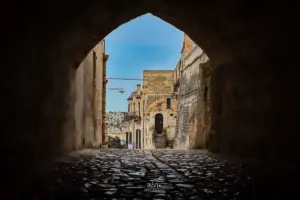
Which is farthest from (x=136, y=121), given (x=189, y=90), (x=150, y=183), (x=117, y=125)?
(x=150, y=183)

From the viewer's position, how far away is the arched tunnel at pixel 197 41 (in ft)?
13.1

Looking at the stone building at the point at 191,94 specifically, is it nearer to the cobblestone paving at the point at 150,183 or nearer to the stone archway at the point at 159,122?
the cobblestone paving at the point at 150,183

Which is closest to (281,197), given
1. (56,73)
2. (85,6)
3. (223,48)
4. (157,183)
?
(157,183)

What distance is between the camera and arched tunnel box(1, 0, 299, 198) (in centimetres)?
400

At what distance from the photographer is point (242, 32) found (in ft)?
19.1

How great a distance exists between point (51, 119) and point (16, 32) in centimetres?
246

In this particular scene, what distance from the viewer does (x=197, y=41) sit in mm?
8539

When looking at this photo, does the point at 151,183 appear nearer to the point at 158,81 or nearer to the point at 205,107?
the point at 205,107

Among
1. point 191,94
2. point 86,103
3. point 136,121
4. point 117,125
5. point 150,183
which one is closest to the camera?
point 150,183

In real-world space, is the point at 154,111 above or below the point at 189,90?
above

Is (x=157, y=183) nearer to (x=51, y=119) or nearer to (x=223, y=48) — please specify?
(x=51, y=119)

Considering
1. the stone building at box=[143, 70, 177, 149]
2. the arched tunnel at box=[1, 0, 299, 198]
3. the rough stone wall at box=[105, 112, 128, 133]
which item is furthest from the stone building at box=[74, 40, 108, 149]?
the rough stone wall at box=[105, 112, 128, 133]

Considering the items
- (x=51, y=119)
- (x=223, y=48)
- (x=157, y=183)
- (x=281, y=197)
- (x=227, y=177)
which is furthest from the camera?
(x=223, y=48)

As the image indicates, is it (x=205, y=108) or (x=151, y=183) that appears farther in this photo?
(x=205, y=108)
